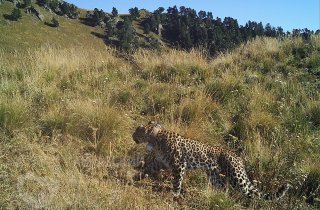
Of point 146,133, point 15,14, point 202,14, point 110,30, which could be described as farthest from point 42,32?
point 146,133

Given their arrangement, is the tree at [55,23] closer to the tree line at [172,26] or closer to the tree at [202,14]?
the tree line at [172,26]

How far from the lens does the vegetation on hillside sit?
5.04 metres

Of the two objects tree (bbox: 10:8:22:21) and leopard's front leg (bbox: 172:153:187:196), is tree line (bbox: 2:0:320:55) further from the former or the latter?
leopard's front leg (bbox: 172:153:187:196)

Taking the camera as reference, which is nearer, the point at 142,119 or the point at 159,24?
the point at 142,119

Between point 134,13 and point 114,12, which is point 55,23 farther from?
point 134,13

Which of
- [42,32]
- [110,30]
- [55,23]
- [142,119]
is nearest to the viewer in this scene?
[142,119]

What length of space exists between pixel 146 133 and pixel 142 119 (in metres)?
1.88

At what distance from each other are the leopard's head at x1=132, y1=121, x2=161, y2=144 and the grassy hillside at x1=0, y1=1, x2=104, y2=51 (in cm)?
6942

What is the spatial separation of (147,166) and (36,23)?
90216 mm

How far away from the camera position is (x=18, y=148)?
18.9 feet

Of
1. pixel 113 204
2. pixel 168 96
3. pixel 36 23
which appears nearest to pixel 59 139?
pixel 113 204

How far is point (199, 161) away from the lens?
587 cm

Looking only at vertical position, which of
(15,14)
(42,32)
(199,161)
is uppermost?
(15,14)

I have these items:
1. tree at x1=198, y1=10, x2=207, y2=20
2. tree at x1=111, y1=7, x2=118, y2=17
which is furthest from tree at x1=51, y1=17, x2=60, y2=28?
tree at x1=198, y1=10, x2=207, y2=20
